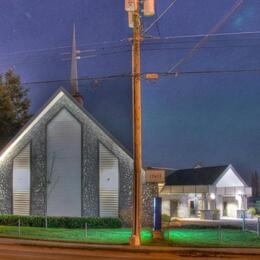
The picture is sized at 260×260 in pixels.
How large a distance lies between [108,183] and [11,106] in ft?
73.7

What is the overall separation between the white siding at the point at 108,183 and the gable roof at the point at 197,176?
16.4m

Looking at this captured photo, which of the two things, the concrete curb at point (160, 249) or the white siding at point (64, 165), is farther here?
the white siding at point (64, 165)

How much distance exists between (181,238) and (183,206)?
2632cm

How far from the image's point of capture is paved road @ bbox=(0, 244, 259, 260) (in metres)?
19.5

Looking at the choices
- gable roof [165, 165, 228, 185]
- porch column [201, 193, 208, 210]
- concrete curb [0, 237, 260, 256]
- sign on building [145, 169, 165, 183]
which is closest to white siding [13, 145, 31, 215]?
concrete curb [0, 237, 260, 256]

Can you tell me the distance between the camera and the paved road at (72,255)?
19531 mm

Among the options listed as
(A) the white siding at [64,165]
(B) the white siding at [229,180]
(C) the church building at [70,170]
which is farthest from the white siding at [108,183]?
(B) the white siding at [229,180]

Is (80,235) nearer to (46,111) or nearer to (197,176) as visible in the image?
(46,111)

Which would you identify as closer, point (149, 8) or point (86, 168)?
point (149, 8)

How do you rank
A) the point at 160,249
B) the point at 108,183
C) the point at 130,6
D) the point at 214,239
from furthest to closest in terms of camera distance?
the point at 108,183 < the point at 214,239 < the point at 130,6 < the point at 160,249

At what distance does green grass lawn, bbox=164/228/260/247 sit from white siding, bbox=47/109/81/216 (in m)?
9.05

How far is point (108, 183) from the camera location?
3772 cm

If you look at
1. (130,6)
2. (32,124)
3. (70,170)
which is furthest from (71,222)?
(130,6)

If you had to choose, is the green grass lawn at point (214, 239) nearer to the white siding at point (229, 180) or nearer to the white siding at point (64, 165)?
the white siding at point (64, 165)
